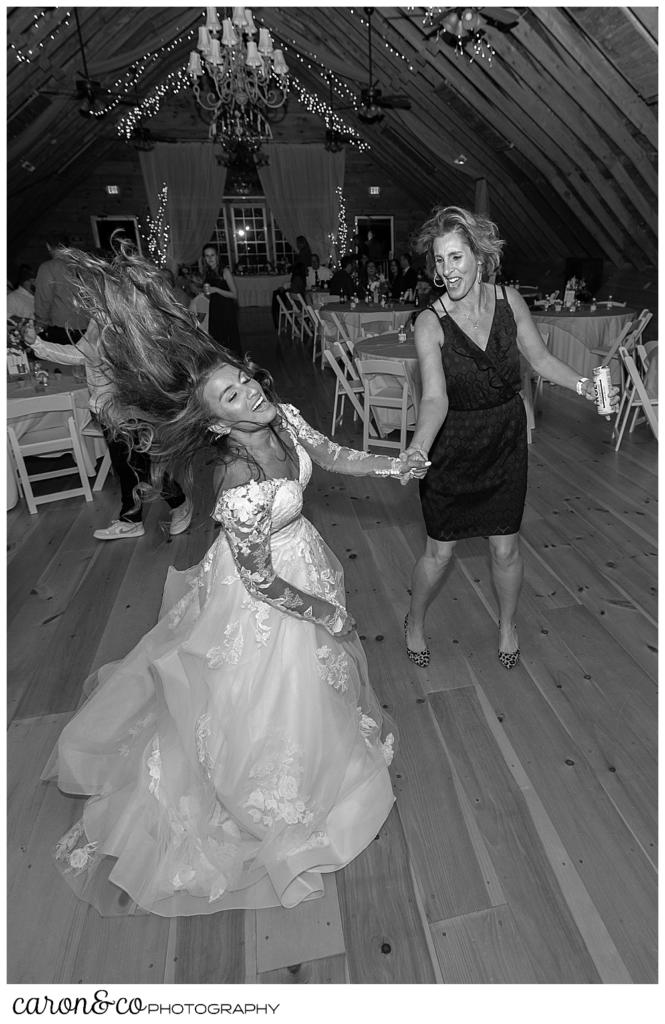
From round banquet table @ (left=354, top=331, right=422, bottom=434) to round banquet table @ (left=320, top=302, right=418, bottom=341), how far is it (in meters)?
1.93

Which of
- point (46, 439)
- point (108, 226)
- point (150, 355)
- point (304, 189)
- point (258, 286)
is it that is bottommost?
point (46, 439)

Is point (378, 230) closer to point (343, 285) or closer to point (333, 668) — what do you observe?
point (343, 285)

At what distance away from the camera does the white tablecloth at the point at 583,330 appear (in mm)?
5945

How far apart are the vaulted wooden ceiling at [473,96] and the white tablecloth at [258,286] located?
3.83 meters

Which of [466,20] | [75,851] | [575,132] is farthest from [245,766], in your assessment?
[575,132]

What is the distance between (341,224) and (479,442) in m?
14.2

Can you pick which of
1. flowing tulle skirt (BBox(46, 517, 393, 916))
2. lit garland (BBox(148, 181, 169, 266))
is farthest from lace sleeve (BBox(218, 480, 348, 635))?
lit garland (BBox(148, 181, 169, 266))

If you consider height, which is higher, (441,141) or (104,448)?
(441,141)

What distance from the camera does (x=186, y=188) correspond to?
13.5m

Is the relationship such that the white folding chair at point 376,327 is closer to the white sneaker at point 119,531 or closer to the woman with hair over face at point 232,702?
the white sneaker at point 119,531

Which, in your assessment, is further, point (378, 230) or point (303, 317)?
point (378, 230)
